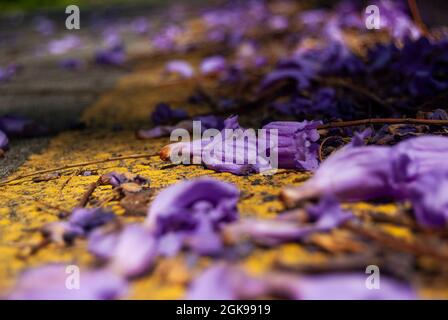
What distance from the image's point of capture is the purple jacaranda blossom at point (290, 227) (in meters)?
1.04

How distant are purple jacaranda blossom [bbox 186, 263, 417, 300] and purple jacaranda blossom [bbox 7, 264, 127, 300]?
160 mm

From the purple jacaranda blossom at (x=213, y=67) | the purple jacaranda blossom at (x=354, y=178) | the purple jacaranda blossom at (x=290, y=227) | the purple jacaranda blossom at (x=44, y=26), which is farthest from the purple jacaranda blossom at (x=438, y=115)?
the purple jacaranda blossom at (x=44, y=26)

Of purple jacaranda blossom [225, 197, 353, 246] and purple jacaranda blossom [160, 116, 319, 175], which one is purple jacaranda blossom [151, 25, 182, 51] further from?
purple jacaranda blossom [225, 197, 353, 246]

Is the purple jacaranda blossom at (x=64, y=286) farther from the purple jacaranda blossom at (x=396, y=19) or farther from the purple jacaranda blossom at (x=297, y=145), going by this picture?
the purple jacaranda blossom at (x=396, y=19)

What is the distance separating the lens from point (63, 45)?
548cm

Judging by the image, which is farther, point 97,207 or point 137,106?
point 137,106

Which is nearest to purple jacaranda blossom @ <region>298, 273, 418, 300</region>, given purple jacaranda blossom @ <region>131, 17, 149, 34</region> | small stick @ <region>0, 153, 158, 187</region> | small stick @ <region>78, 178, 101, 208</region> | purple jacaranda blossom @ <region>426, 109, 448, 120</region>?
small stick @ <region>78, 178, 101, 208</region>

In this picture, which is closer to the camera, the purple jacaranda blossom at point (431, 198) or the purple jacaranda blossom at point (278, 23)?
the purple jacaranda blossom at point (431, 198)

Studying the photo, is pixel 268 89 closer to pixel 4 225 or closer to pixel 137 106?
pixel 137 106

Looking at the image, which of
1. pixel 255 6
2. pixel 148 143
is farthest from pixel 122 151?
pixel 255 6

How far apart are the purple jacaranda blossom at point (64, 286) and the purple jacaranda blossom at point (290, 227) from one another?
0.27 metres

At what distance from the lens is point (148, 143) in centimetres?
204
